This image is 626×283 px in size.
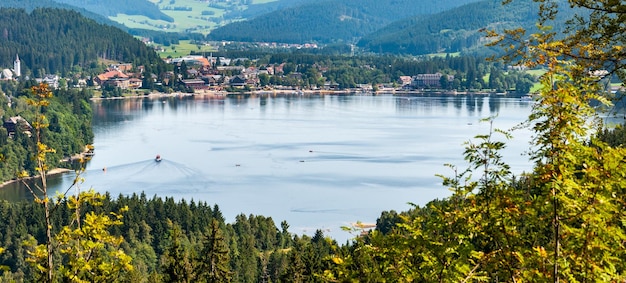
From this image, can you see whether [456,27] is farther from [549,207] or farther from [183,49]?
[549,207]

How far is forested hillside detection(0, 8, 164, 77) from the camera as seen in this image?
6169 cm

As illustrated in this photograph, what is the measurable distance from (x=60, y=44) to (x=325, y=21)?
215ft

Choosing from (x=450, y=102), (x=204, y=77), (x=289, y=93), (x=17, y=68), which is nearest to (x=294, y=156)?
(x=450, y=102)

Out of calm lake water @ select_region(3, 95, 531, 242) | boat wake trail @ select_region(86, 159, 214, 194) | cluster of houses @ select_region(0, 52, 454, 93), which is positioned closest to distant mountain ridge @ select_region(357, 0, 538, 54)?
cluster of houses @ select_region(0, 52, 454, 93)

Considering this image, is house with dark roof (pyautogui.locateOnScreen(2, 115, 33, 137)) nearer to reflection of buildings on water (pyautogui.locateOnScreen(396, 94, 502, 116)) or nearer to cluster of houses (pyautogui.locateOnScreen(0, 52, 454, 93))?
reflection of buildings on water (pyautogui.locateOnScreen(396, 94, 502, 116))

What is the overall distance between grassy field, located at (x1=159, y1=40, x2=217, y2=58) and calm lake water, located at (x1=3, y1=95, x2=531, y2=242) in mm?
35441

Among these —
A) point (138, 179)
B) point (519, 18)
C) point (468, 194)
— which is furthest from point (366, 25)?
point (468, 194)

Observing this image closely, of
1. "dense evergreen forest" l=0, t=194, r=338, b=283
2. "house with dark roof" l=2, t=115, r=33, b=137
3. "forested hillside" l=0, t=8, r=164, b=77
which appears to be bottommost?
"dense evergreen forest" l=0, t=194, r=338, b=283

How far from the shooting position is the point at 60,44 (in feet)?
215

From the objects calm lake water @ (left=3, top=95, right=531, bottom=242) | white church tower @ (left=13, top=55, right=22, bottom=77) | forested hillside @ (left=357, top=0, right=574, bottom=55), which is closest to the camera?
calm lake water @ (left=3, top=95, right=531, bottom=242)

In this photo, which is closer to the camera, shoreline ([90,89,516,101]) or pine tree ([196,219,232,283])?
pine tree ([196,219,232,283])

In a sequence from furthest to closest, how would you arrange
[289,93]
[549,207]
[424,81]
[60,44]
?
[60,44], [424,81], [289,93], [549,207]

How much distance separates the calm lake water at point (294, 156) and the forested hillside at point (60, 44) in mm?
20878

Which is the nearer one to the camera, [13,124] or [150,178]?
[150,178]
